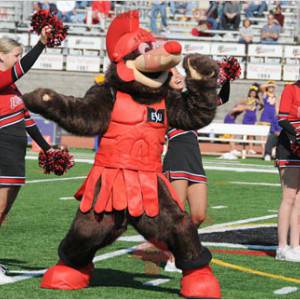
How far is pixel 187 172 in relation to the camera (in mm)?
8000

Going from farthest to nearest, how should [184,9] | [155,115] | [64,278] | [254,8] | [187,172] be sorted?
[184,9]
[254,8]
[187,172]
[64,278]
[155,115]

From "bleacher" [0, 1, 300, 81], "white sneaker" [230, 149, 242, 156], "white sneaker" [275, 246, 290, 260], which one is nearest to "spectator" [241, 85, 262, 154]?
"white sneaker" [230, 149, 242, 156]

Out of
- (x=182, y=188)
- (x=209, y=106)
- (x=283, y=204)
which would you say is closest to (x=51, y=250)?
(x=182, y=188)

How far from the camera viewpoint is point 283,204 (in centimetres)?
884

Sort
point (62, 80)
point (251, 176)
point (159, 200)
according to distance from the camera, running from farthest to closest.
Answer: point (62, 80), point (251, 176), point (159, 200)

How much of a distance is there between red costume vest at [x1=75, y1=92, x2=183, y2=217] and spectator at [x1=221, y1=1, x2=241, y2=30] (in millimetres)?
22426

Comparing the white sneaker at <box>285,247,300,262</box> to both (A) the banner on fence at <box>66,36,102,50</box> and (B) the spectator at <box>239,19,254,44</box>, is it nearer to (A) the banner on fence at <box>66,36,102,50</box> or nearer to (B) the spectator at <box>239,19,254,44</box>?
(B) the spectator at <box>239,19,254,44</box>

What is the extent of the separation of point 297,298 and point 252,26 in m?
23.2

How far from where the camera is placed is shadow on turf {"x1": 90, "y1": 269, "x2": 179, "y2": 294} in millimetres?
6945

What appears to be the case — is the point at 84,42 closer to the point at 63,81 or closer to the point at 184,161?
the point at 63,81

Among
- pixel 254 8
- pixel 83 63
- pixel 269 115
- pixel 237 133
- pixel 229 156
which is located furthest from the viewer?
pixel 254 8

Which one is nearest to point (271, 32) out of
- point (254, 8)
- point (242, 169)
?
point (254, 8)

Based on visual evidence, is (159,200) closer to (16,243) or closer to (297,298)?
(297,298)

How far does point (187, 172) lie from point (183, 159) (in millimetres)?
107
